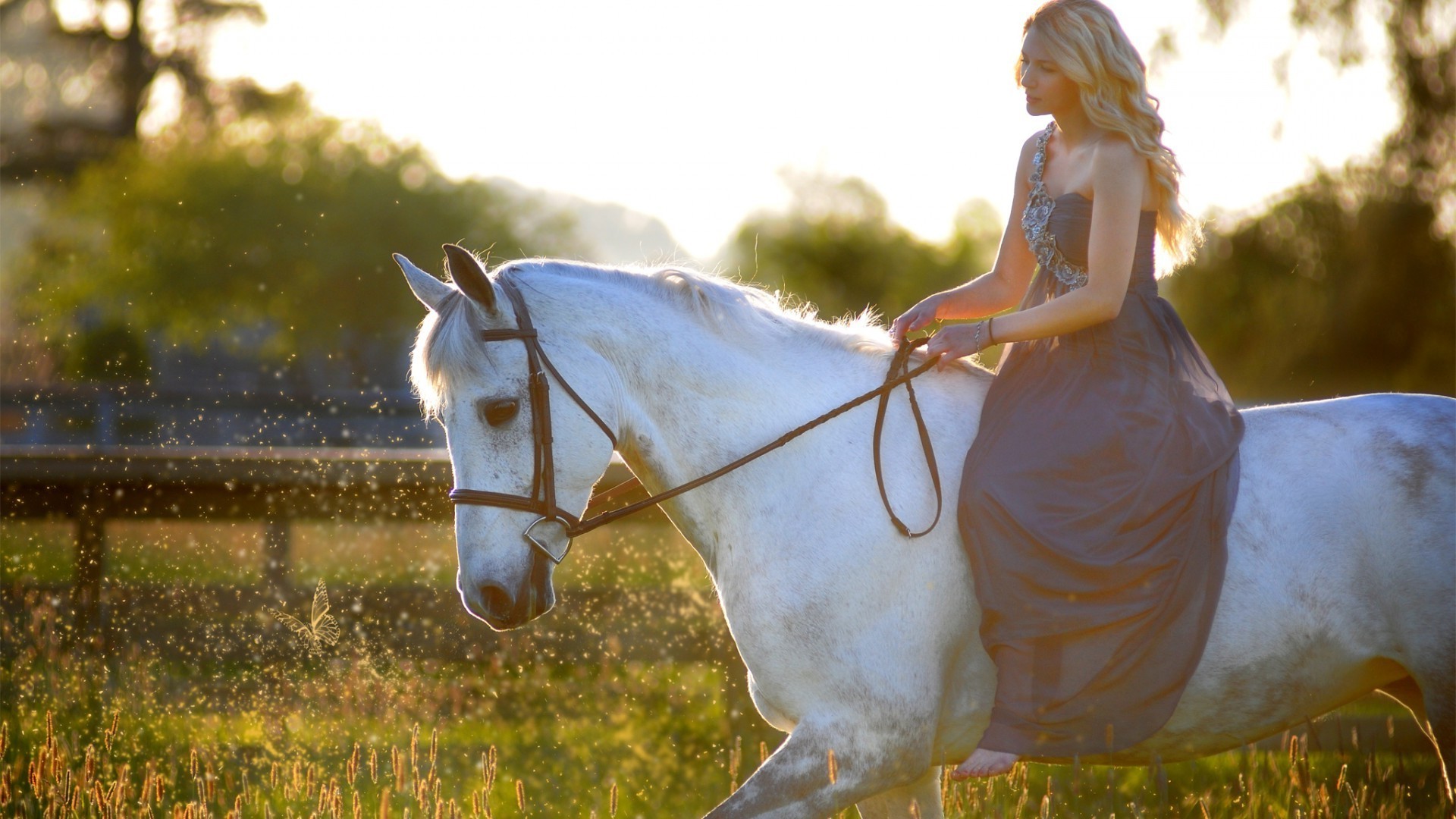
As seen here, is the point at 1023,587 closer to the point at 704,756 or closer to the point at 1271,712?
the point at 1271,712

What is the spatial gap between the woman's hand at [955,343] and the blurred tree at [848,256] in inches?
1706

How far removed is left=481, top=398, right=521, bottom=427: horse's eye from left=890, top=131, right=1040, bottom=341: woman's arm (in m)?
1.22

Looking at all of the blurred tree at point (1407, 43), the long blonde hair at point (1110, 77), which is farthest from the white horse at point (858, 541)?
the blurred tree at point (1407, 43)

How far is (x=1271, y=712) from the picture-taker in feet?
10.4

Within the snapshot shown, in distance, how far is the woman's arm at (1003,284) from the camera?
3.64 m

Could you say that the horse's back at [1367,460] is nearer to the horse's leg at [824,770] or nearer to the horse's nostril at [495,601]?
the horse's leg at [824,770]

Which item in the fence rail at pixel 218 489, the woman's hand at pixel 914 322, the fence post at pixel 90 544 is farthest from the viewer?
the fence post at pixel 90 544

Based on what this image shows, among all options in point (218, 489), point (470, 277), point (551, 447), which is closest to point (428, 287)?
point (470, 277)

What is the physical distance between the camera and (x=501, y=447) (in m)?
3.10

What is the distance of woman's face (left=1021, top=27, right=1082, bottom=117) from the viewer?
3320mm

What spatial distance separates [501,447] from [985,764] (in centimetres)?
153

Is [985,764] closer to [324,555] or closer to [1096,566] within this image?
[1096,566]

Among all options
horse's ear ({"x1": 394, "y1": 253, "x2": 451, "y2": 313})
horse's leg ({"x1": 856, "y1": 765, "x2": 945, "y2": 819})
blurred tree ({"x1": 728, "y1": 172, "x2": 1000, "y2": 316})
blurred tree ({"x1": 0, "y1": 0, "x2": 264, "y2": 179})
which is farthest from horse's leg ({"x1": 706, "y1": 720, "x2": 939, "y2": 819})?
blurred tree ({"x1": 728, "y1": 172, "x2": 1000, "y2": 316})

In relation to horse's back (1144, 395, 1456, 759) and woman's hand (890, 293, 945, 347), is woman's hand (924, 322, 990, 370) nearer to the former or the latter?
woman's hand (890, 293, 945, 347)
